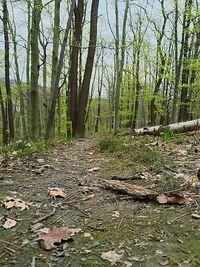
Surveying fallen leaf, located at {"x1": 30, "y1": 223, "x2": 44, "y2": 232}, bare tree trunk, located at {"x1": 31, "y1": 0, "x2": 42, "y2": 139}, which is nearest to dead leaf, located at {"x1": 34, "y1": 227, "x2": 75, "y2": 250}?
fallen leaf, located at {"x1": 30, "y1": 223, "x2": 44, "y2": 232}

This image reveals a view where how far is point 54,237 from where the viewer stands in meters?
2.09

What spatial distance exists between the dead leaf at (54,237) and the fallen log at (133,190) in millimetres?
875

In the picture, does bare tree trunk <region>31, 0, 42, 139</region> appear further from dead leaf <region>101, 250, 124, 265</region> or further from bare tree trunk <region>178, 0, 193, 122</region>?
dead leaf <region>101, 250, 124, 265</region>

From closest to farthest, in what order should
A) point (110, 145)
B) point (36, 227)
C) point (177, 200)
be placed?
point (36, 227), point (177, 200), point (110, 145)

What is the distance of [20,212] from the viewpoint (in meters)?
2.57

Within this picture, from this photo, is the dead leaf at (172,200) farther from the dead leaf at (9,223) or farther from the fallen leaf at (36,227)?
the dead leaf at (9,223)

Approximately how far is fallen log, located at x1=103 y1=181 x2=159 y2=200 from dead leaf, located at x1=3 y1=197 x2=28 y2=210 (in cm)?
93

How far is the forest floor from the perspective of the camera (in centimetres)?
187

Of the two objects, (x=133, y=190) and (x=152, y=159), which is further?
(x=152, y=159)

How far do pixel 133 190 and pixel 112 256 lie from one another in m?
1.14

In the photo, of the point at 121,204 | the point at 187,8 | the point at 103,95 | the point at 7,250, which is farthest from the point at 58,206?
the point at 103,95

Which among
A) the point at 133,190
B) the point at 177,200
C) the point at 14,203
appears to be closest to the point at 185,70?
the point at 133,190

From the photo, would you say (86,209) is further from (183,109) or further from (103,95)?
(103,95)

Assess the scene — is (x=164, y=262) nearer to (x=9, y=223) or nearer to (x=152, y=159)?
(x=9, y=223)
